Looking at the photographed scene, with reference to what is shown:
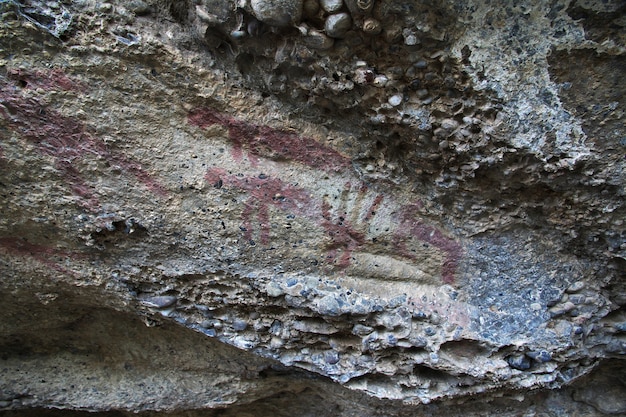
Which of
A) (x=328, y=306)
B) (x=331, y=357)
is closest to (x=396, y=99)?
(x=328, y=306)

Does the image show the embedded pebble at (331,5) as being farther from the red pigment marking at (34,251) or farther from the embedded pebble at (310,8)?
the red pigment marking at (34,251)

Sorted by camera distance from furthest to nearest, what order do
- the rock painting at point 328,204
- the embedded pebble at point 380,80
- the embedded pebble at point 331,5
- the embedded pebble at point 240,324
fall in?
the embedded pebble at point 240,324 → the rock painting at point 328,204 → the embedded pebble at point 380,80 → the embedded pebble at point 331,5

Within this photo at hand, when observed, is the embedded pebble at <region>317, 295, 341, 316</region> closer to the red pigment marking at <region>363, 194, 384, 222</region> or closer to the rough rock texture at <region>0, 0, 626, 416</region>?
the rough rock texture at <region>0, 0, 626, 416</region>

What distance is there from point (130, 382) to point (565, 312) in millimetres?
1294

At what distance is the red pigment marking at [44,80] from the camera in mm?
823

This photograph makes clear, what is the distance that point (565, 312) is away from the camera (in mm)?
1018

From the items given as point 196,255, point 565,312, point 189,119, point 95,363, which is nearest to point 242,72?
point 189,119

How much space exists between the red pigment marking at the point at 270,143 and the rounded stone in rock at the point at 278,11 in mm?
240

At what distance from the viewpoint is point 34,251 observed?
3.32 ft

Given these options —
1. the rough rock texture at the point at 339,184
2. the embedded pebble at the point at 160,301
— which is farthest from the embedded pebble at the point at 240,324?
the embedded pebble at the point at 160,301

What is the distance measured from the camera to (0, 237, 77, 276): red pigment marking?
100 cm

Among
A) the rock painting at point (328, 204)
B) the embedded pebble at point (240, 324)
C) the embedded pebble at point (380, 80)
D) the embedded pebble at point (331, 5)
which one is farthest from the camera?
the embedded pebble at point (240, 324)

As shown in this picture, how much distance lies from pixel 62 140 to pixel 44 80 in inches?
4.9

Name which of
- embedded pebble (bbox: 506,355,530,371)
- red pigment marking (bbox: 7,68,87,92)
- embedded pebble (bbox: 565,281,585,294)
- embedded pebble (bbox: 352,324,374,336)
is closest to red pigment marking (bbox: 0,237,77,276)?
red pigment marking (bbox: 7,68,87,92)
